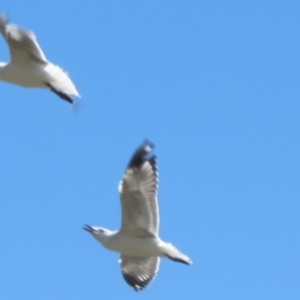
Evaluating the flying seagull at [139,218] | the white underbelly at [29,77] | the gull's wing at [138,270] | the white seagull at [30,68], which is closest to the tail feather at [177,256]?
the flying seagull at [139,218]

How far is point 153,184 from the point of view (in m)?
21.6

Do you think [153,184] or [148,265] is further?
[148,265]

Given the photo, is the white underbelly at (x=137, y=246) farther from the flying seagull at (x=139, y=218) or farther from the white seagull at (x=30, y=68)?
the white seagull at (x=30, y=68)

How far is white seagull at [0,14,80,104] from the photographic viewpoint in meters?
21.2

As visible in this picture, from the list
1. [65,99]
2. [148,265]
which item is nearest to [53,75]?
[65,99]

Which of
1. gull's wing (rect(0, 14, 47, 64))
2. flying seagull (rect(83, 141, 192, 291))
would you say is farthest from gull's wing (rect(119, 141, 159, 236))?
gull's wing (rect(0, 14, 47, 64))

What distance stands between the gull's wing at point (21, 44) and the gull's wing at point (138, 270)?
3.19m

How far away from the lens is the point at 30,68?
→ 2136 cm

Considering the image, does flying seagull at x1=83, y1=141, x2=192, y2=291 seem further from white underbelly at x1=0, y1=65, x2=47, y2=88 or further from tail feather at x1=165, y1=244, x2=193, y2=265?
white underbelly at x1=0, y1=65, x2=47, y2=88

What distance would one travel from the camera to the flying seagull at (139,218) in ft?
71.0

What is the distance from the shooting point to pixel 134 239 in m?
22.0

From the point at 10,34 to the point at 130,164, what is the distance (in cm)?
217

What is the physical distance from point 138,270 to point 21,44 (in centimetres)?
366

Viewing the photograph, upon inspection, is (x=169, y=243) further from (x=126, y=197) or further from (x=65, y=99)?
(x=65, y=99)
